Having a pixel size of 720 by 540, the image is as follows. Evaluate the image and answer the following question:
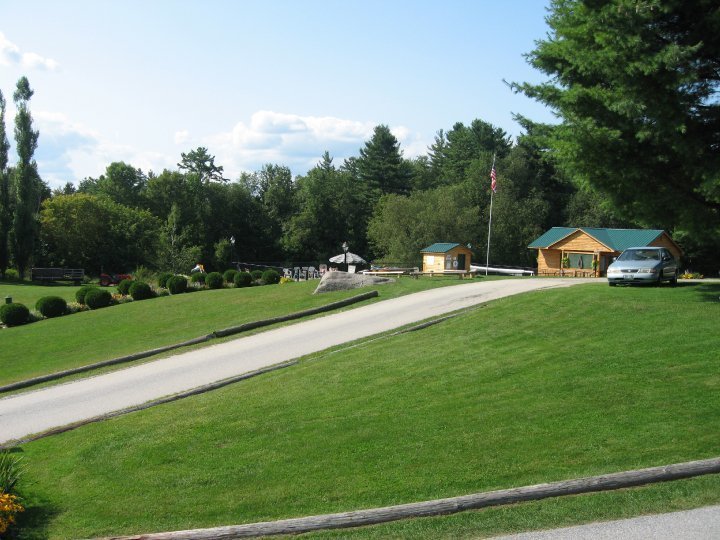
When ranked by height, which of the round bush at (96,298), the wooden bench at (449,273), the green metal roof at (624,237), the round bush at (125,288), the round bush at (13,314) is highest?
the green metal roof at (624,237)

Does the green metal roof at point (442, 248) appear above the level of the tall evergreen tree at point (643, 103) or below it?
below

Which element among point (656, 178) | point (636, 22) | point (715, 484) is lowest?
point (715, 484)

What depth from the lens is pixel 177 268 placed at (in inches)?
1863

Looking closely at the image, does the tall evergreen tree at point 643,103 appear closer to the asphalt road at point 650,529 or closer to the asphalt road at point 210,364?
the asphalt road at point 210,364

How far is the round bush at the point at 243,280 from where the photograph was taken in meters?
34.5

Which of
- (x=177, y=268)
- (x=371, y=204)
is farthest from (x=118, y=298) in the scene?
(x=371, y=204)

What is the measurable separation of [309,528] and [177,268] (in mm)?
42667

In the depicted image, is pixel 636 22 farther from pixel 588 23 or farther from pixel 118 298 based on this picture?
pixel 118 298

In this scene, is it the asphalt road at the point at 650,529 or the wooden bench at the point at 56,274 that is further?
the wooden bench at the point at 56,274

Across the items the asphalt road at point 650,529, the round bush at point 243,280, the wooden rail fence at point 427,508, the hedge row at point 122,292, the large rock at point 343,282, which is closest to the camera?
the asphalt road at point 650,529

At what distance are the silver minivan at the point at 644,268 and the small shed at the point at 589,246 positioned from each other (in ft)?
51.3

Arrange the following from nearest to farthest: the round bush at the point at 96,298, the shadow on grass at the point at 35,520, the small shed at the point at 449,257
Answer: the shadow on grass at the point at 35,520 → the round bush at the point at 96,298 → the small shed at the point at 449,257

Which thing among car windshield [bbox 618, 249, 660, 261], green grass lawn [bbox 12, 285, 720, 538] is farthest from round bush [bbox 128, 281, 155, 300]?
car windshield [bbox 618, 249, 660, 261]

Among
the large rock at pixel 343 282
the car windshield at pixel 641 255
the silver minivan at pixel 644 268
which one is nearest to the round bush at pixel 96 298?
the large rock at pixel 343 282
